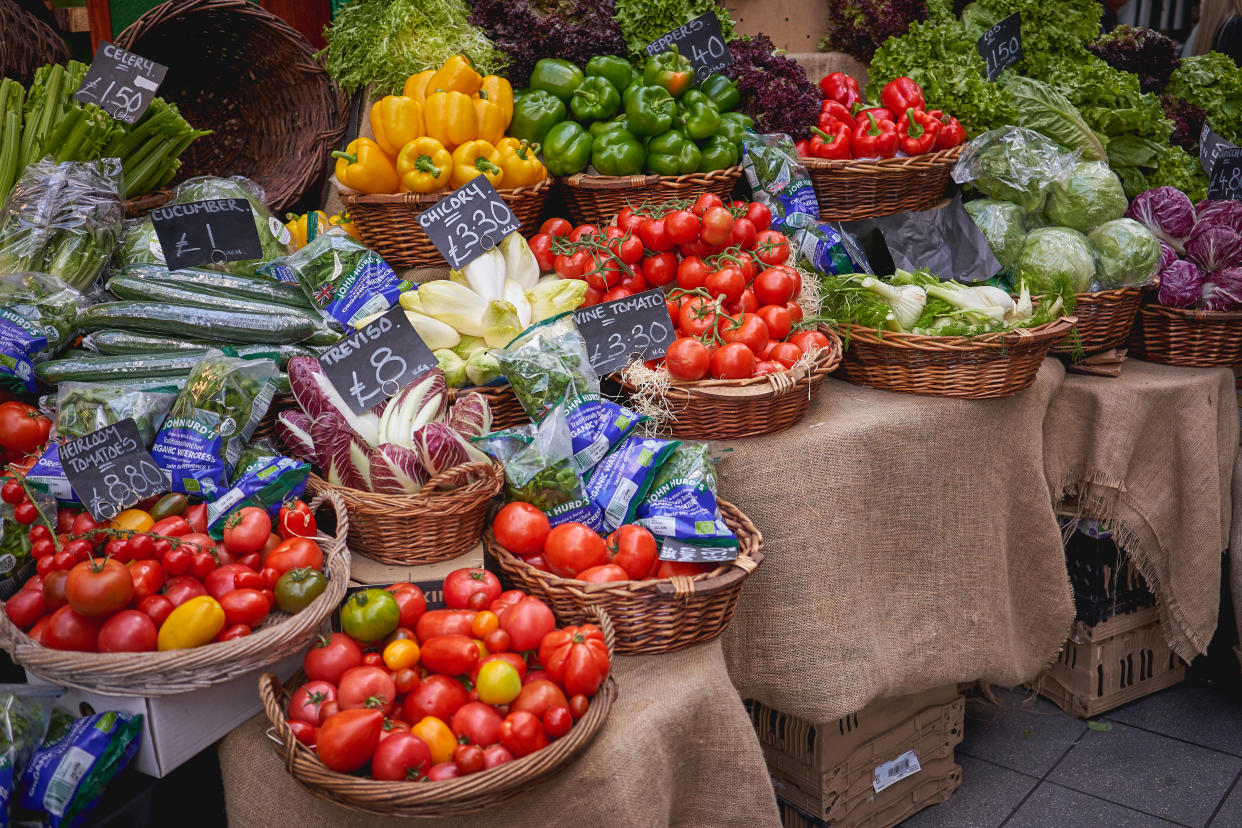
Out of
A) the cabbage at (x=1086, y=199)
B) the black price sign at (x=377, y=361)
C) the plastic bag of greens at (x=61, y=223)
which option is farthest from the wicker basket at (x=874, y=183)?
the plastic bag of greens at (x=61, y=223)

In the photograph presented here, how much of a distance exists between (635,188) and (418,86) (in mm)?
693

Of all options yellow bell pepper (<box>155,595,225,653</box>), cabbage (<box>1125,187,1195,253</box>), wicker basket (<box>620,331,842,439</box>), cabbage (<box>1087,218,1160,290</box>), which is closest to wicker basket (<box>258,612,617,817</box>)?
yellow bell pepper (<box>155,595,225,653</box>)

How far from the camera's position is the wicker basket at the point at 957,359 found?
2295 millimetres

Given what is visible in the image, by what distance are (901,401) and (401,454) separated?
1263mm

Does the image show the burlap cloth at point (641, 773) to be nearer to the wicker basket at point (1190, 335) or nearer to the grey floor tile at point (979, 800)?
the grey floor tile at point (979, 800)

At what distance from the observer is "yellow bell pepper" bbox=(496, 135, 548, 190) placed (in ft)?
8.52

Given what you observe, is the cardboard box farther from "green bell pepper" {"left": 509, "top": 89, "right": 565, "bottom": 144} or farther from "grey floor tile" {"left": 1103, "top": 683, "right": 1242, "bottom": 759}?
"grey floor tile" {"left": 1103, "top": 683, "right": 1242, "bottom": 759}

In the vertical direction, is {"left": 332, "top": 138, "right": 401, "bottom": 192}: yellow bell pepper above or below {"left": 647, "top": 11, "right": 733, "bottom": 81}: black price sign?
below

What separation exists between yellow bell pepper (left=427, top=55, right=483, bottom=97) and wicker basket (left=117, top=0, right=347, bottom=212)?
0.63 meters

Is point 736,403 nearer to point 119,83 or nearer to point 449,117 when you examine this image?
point 449,117

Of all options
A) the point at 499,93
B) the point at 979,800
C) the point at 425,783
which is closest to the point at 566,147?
the point at 499,93

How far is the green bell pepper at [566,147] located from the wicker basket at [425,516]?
1.21 m

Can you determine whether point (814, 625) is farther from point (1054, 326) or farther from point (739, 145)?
point (739, 145)

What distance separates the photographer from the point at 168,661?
1.40 metres
